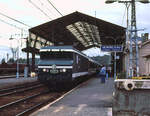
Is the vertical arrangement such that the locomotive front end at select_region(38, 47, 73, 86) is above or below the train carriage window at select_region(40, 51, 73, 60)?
below

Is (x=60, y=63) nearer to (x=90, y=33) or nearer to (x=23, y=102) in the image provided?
(x=23, y=102)

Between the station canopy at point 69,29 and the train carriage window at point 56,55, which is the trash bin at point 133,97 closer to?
the train carriage window at point 56,55

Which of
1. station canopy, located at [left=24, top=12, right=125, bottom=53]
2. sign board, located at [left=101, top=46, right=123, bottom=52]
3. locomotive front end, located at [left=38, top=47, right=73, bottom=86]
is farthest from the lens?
station canopy, located at [left=24, top=12, right=125, bottom=53]

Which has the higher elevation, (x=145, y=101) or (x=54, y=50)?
(x=54, y=50)

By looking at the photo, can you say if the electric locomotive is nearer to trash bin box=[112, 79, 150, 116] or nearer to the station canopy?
trash bin box=[112, 79, 150, 116]

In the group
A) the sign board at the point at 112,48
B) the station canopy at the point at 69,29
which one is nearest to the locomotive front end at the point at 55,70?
the sign board at the point at 112,48

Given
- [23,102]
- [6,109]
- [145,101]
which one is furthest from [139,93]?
[23,102]

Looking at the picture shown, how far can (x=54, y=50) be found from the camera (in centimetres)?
1655

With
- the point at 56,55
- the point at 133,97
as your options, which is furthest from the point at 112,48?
the point at 133,97

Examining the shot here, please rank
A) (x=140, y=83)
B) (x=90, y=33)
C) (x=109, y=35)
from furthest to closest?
(x=90, y=33) < (x=109, y=35) < (x=140, y=83)

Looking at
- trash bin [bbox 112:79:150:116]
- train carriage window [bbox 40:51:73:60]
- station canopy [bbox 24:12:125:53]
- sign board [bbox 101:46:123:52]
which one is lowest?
trash bin [bbox 112:79:150:116]

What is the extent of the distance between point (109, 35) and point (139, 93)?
38.9 meters

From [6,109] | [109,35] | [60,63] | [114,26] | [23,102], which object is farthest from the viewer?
[109,35]

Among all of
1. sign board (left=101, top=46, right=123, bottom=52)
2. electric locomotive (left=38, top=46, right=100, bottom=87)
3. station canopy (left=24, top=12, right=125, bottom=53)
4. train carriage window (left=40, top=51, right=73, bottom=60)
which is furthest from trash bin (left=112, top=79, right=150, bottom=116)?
station canopy (left=24, top=12, right=125, bottom=53)
